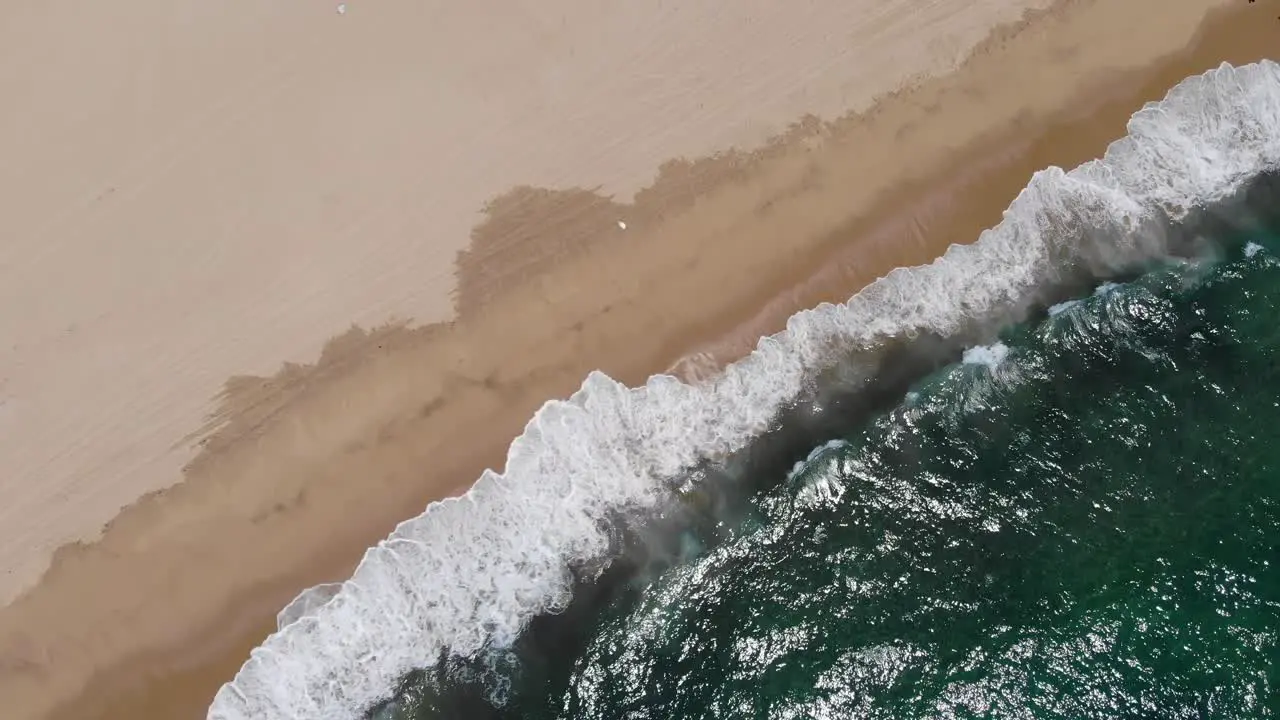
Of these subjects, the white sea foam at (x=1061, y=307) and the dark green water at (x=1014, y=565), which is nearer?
the dark green water at (x=1014, y=565)

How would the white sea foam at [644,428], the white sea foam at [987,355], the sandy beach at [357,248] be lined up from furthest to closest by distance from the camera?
the white sea foam at [987,355]
the sandy beach at [357,248]
the white sea foam at [644,428]

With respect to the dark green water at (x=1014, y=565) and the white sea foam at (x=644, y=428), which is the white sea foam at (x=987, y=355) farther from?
the white sea foam at (x=644, y=428)

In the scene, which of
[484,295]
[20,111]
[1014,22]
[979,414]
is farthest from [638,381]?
[20,111]

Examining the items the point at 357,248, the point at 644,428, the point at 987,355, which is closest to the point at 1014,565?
the point at 987,355

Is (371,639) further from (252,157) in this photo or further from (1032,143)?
(1032,143)

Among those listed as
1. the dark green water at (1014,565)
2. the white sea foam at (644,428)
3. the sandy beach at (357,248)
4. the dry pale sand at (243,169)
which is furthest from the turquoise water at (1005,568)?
the dry pale sand at (243,169)

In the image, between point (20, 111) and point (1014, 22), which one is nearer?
point (20, 111)

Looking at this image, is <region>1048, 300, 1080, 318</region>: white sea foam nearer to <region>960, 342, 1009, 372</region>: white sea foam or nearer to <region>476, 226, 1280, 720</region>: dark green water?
<region>476, 226, 1280, 720</region>: dark green water
